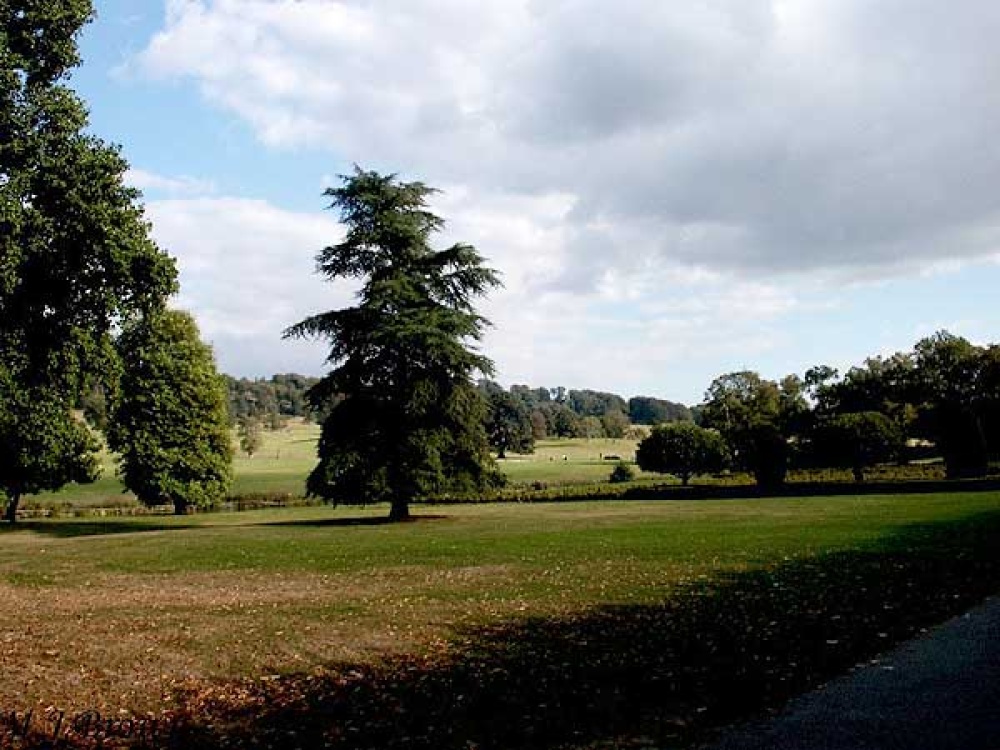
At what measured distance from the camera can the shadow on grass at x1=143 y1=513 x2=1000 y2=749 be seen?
→ 7129mm

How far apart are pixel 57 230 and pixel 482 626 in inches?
707

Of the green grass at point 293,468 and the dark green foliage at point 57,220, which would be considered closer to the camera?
the dark green foliage at point 57,220

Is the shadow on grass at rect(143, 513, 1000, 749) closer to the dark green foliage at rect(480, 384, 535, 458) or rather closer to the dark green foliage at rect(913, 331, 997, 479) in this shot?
the dark green foliage at rect(913, 331, 997, 479)

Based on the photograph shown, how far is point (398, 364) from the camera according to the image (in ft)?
121

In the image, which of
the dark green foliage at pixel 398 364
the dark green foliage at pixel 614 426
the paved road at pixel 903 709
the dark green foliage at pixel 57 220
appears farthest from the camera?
the dark green foliage at pixel 614 426

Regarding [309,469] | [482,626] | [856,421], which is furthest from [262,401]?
[482,626]

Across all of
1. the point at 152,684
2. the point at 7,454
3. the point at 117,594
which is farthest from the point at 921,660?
the point at 7,454

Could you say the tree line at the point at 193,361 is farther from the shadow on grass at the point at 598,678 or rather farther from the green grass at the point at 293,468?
the shadow on grass at the point at 598,678

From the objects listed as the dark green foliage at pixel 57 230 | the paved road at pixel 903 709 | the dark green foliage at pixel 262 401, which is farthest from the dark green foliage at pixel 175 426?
the dark green foliage at pixel 262 401

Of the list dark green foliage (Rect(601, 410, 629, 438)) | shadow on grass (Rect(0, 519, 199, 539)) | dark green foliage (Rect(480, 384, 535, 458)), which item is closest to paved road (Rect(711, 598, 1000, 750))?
shadow on grass (Rect(0, 519, 199, 539))

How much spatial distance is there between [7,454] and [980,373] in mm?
74804

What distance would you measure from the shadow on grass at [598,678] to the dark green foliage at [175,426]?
43560 millimetres

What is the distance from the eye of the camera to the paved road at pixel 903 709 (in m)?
6.23

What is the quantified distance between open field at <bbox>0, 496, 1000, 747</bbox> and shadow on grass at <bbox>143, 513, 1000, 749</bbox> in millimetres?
40
